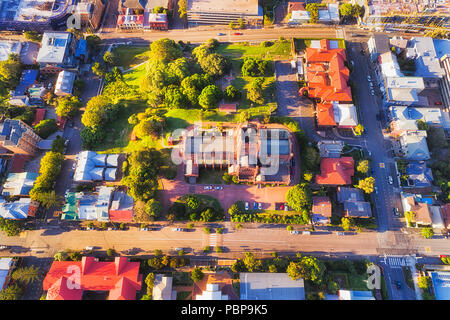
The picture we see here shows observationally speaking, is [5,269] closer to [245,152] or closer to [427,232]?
[245,152]

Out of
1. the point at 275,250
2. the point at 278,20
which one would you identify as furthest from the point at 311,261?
the point at 278,20

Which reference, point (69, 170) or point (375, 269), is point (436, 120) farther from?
point (69, 170)

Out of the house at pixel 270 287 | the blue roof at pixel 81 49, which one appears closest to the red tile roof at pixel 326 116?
the house at pixel 270 287

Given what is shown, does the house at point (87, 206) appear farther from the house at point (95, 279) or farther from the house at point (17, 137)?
the house at point (17, 137)

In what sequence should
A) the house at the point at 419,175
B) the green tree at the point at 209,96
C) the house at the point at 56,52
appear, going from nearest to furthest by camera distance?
the house at the point at 419,175 → the green tree at the point at 209,96 → the house at the point at 56,52

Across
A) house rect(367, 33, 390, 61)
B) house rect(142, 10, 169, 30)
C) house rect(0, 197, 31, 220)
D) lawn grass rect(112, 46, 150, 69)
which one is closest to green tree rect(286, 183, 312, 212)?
house rect(367, 33, 390, 61)

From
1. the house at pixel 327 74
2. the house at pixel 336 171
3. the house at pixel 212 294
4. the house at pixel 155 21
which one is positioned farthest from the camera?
the house at pixel 155 21

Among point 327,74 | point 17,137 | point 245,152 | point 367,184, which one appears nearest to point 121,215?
point 17,137
